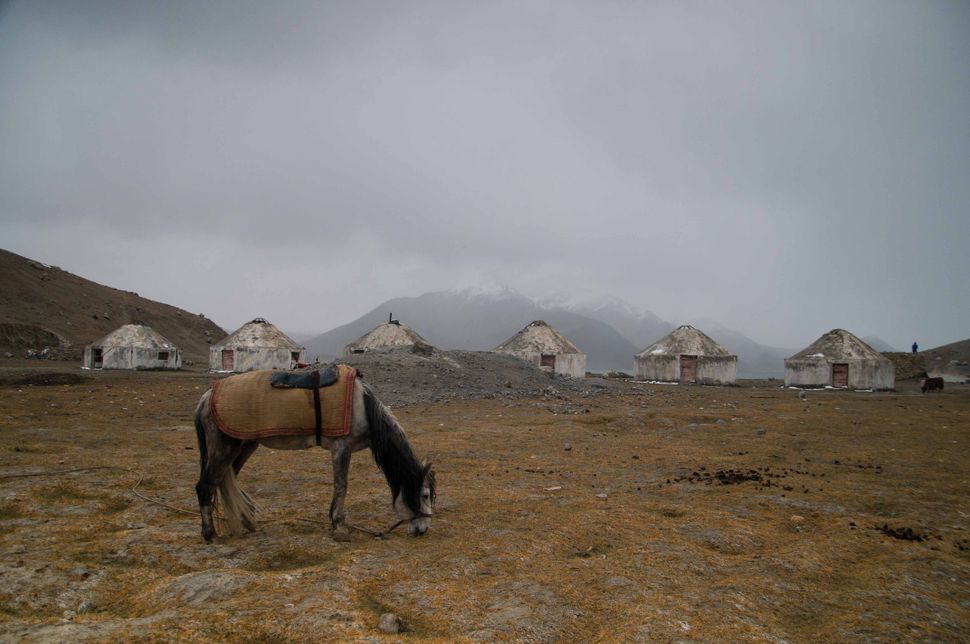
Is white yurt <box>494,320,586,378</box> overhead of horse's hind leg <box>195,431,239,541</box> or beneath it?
overhead

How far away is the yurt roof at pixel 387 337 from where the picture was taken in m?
40.7

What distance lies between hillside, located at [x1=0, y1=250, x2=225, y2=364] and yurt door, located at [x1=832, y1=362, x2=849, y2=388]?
5181 cm

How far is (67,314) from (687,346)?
189ft

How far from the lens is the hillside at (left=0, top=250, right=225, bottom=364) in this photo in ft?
144

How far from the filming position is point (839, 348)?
126 feet

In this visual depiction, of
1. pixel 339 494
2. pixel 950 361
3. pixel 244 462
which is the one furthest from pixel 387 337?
pixel 950 361

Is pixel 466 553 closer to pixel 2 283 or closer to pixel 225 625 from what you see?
pixel 225 625

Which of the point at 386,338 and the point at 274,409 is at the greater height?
the point at 386,338

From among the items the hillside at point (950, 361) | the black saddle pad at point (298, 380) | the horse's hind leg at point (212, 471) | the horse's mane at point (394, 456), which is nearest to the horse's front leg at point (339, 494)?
the horse's mane at point (394, 456)

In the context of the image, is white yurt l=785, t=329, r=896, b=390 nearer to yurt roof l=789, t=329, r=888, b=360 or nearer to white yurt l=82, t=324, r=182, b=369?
yurt roof l=789, t=329, r=888, b=360

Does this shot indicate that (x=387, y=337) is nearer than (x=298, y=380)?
No

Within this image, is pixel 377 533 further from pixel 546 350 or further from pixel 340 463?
pixel 546 350

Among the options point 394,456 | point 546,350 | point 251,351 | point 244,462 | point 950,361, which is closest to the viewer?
point 394,456

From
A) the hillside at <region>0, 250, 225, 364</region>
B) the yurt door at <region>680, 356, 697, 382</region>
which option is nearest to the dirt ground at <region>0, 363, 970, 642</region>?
the yurt door at <region>680, 356, 697, 382</region>
